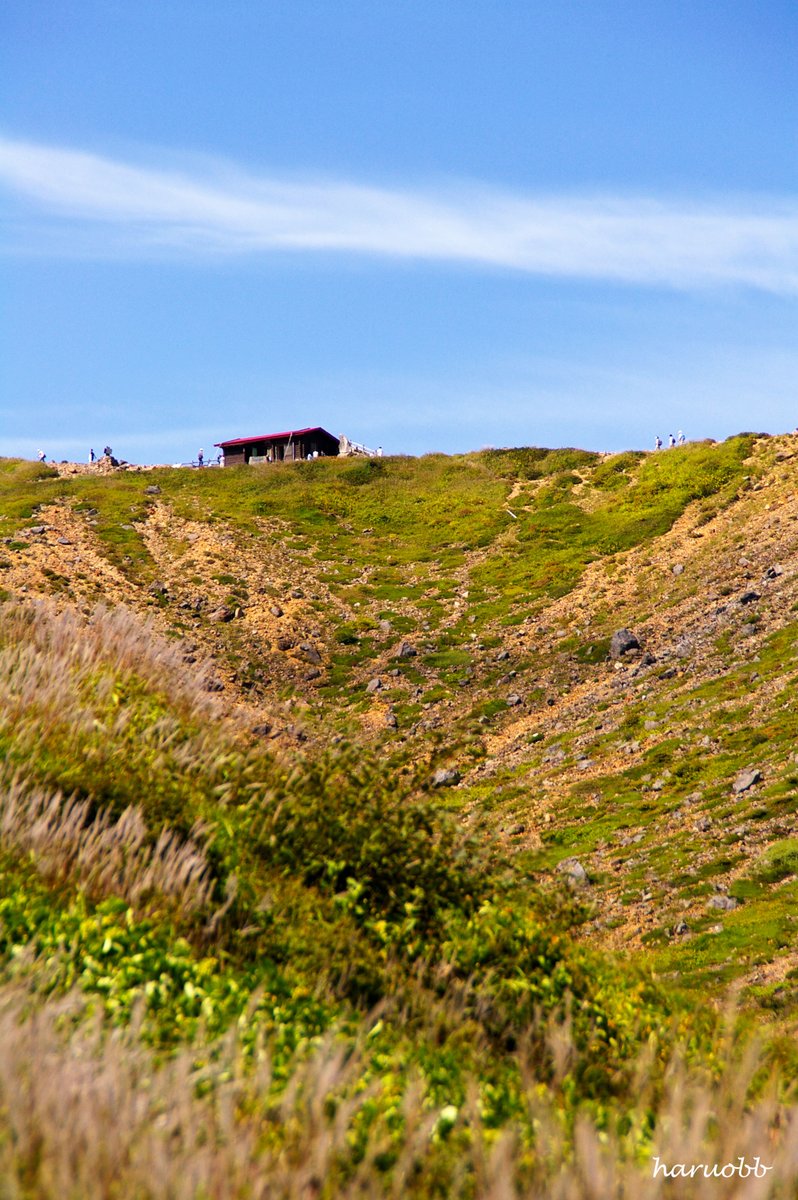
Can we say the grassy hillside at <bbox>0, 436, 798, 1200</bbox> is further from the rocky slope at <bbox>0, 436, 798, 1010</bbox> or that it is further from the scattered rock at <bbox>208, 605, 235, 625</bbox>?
the scattered rock at <bbox>208, 605, 235, 625</bbox>

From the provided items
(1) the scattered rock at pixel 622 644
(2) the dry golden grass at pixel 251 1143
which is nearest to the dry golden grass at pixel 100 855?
(2) the dry golden grass at pixel 251 1143

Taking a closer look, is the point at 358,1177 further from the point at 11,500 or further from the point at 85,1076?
the point at 11,500

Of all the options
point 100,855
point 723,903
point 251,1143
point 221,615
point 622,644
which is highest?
point 221,615

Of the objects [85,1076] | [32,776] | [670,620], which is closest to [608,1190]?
[85,1076]

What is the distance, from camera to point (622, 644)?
46812mm

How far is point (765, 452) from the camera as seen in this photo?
70.3 m

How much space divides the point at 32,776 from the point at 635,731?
3133 cm

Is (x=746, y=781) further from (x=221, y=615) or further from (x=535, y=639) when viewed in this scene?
(x=221, y=615)

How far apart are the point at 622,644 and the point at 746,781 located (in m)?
17.9

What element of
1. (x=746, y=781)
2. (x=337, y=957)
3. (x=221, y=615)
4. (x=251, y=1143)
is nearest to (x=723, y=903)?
(x=746, y=781)

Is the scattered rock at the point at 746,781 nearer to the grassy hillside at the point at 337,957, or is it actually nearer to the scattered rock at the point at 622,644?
the grassy hillside at the point at 337,957

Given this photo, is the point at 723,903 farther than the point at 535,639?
No

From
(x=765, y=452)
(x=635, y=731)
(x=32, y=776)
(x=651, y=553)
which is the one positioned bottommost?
(x=635, y=731)

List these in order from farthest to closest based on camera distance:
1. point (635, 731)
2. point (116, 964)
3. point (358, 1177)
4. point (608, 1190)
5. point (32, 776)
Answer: point (635, 731), point (32, 776), point (116, 964), point (358, 1177), point (608, 1190)
